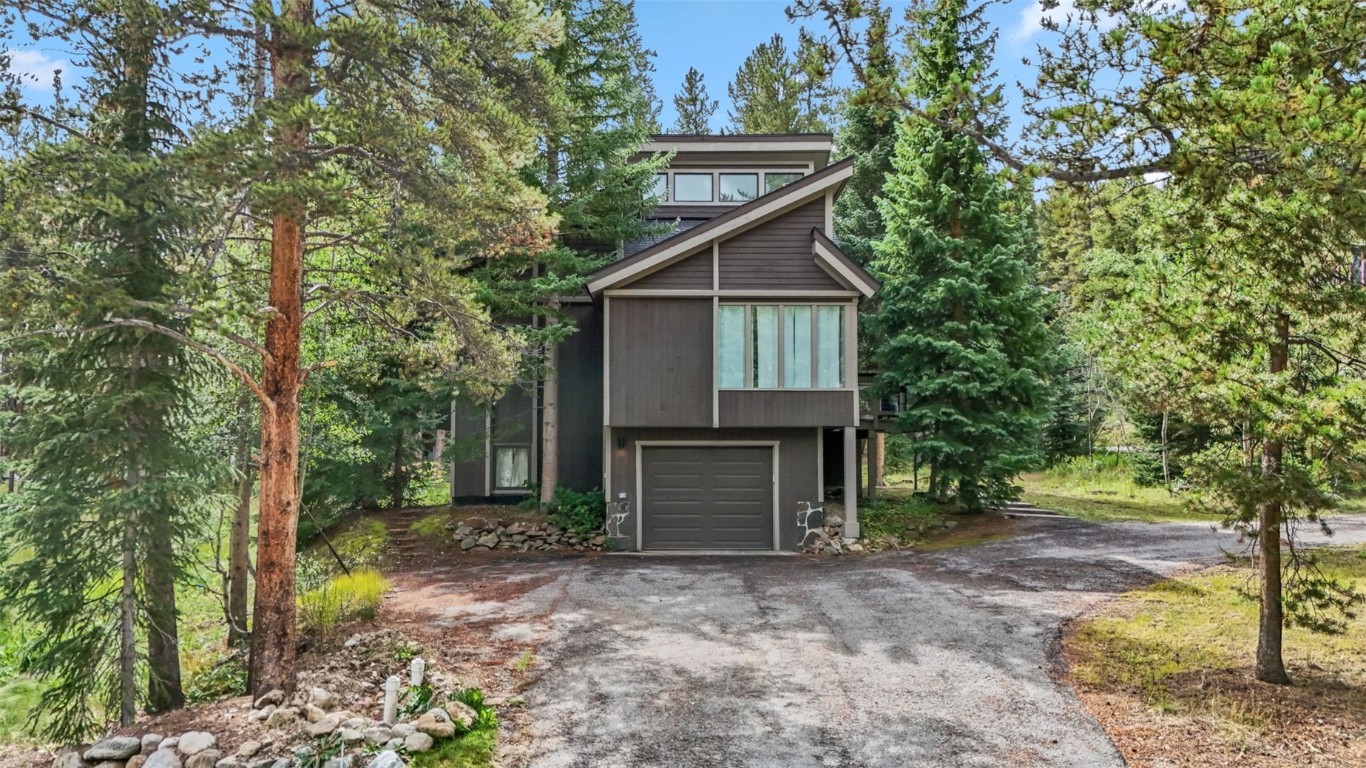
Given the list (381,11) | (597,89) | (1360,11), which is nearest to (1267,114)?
(1360,11)

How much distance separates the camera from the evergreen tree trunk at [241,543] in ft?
31.6

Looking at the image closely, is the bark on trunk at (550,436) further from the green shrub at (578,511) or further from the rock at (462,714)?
the rock at (462,714)

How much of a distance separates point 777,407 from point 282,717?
9675 mm

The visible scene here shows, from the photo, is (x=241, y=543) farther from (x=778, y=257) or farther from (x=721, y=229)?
(x=778, y=257)

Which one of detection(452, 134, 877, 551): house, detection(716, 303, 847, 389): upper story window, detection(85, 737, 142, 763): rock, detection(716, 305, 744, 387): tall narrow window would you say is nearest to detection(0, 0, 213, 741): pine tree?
detection(85, 737, 142, 763): rock

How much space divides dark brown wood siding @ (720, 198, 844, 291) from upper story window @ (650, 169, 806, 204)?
473cm

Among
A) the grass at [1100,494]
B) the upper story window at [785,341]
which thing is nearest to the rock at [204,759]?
the upper story window at [785,341]

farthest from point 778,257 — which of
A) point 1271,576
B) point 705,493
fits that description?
point 1271,576

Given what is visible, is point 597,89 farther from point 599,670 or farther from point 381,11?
point 599,670

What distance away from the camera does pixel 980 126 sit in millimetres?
5730

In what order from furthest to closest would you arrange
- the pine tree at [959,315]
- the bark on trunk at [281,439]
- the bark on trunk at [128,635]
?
the pine tree at [959,315], the bark on trunk at [128,635], the bark on trunk at [281,439]

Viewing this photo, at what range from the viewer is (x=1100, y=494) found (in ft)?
68.0

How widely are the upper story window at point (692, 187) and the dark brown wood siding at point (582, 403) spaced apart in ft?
12.6

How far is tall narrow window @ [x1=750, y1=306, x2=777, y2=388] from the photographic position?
14117 millimetres
